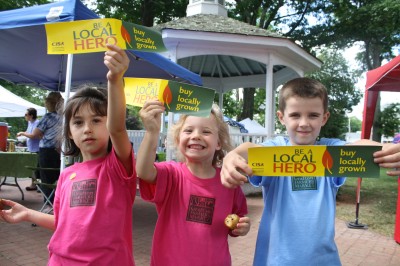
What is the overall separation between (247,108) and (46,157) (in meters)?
10.7

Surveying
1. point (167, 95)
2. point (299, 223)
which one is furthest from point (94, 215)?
point (299, 223)

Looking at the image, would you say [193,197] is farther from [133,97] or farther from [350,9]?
[350,9]

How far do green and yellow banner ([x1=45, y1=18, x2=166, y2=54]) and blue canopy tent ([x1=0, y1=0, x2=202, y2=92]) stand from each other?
2.27 m

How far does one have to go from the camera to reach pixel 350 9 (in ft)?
49.1

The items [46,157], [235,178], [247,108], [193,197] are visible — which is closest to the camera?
[235,178]

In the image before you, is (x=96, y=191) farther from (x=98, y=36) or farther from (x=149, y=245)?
(x=149, y=245)

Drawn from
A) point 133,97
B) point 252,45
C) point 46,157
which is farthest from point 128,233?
point 252,45

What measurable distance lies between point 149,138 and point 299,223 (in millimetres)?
815

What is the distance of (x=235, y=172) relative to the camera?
3.80 ft

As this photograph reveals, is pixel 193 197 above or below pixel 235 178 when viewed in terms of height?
below

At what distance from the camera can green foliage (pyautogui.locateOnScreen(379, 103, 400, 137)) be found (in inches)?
869

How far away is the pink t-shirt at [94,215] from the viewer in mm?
1584

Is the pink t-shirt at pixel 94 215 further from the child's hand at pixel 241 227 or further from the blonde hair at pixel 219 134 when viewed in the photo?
the child's hand at pixel 241 227

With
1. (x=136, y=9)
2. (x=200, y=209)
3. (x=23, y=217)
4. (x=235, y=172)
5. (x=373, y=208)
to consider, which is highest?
(x=136, y=9)
